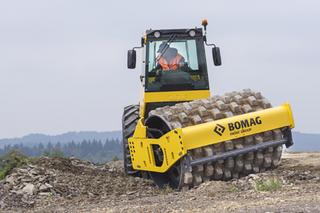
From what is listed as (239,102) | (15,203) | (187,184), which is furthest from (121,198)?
(239,102)

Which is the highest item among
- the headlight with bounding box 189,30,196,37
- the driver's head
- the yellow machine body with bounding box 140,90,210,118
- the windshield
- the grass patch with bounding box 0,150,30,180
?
the headlight with bounding box 189,30,196,37

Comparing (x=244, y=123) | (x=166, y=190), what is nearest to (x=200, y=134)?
(x=244, y=123)

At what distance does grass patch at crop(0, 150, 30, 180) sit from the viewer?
49.4 ft

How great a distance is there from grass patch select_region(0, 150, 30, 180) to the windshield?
3576mm

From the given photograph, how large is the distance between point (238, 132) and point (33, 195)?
3.66 metres

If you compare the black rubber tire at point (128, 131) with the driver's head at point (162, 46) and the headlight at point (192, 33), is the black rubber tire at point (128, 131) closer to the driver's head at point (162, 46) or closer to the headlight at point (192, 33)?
the driver's head at point (162, 46)

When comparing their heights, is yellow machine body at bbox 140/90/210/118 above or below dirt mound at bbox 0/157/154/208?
above

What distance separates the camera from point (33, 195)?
12492mm

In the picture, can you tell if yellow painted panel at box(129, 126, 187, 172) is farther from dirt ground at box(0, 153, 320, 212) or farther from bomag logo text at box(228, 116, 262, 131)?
bomag logo text at box(228, 116, 262, 131)

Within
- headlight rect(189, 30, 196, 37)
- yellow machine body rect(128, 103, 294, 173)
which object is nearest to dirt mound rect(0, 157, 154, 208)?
yellow machine body rect(128, 103, 294, 173)

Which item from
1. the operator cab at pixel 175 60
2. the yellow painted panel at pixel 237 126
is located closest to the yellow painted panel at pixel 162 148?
the yellow painted panel at pixel 237 126

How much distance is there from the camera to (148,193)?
468 inches

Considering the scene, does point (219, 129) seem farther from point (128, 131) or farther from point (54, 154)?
point (54, 154)

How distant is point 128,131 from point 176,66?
1.76 metres
